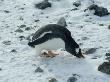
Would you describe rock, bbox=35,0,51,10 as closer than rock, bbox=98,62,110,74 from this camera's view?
No

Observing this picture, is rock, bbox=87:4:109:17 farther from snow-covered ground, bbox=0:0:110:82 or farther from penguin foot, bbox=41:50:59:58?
penguin foot, bbox=41:50:59:58

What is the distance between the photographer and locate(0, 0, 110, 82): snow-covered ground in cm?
760

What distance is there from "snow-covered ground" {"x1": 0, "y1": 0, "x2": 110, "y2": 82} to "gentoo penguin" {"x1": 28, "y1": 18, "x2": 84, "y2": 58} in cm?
24

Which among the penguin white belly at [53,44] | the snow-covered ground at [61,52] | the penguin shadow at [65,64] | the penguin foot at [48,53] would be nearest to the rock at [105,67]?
the snow-covered ground at [61,52]

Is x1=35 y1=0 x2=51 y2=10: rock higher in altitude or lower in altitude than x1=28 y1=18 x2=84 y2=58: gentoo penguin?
higher

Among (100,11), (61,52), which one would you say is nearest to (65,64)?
(61,52)

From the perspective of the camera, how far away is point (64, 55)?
859 cm

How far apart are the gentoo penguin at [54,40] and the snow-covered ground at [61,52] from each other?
0.24 m

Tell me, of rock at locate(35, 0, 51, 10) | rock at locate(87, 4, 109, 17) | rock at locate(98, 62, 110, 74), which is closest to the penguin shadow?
rock at locate(98, 62, 110, 74)

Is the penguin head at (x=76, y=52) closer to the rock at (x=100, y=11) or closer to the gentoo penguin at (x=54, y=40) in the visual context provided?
the gentoo penguin at (x=54, y=40)

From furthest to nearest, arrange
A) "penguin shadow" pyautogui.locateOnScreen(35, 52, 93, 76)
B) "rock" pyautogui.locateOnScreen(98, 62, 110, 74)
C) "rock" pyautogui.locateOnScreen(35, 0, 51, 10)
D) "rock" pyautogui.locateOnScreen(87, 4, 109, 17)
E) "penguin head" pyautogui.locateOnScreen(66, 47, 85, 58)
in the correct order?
"rock" pyautogui.locateOnScreen(35, 0, 51, 10), "rock" pyautogui.locateOnScreen(87, 4, 109, 17), "penguin head" pyautogui.locateOnScreen(66, 47, 85, 58), "penguin shadow" pyautogui.locateOnScreen(35, 52, 93, 76), "rock" pyautogui.locateOnScreen(98, 62, 110, 74)

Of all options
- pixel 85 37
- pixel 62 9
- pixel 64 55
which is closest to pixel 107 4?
pixel 62 9

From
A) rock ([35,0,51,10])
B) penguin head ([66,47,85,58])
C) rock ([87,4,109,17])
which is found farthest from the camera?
rock ([35,0,51,10])

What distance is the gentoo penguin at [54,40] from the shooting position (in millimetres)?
8102
